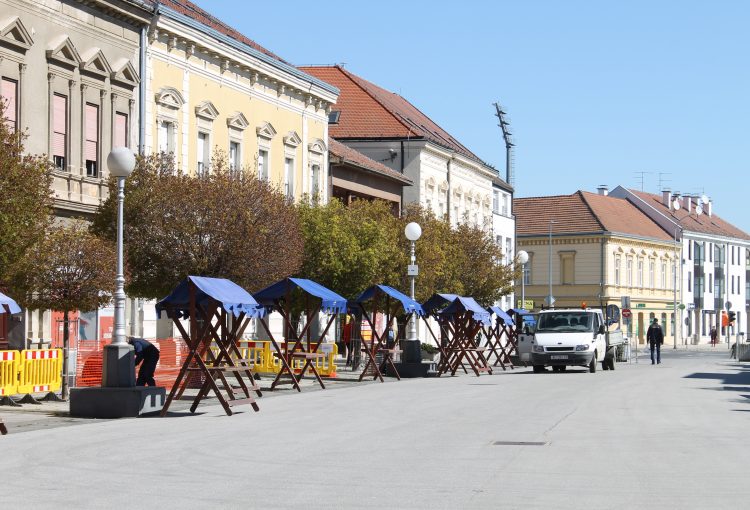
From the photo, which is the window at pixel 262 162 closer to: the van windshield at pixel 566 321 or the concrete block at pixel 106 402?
the van windshield at pixel 566 321

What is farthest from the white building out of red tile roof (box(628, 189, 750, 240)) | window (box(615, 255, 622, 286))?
window (box(615, 255, 622, 286))

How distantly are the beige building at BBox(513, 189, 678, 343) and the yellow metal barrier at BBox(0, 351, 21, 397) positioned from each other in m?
79.0

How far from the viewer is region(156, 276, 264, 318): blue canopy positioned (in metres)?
23.3

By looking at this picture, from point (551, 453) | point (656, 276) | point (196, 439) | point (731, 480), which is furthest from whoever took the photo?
point (656, 276)

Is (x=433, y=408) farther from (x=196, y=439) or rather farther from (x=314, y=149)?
(x=314, y=149)

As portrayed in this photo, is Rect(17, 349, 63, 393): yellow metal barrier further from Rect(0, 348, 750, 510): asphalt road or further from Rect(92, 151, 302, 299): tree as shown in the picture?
Rect(92, 151, 302, 299): tree

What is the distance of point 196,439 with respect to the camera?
17.9 metres

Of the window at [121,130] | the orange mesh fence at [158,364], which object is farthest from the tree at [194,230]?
the window at [121,130]

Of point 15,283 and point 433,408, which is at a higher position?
point 15,283

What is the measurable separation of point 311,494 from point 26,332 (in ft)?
71.4

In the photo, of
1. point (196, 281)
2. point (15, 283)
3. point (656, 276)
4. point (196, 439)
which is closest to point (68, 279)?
point (15, 283)

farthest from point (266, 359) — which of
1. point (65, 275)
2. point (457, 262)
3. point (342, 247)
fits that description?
point (457, 262)

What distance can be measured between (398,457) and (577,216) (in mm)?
95400

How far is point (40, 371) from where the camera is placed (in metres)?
26.2
